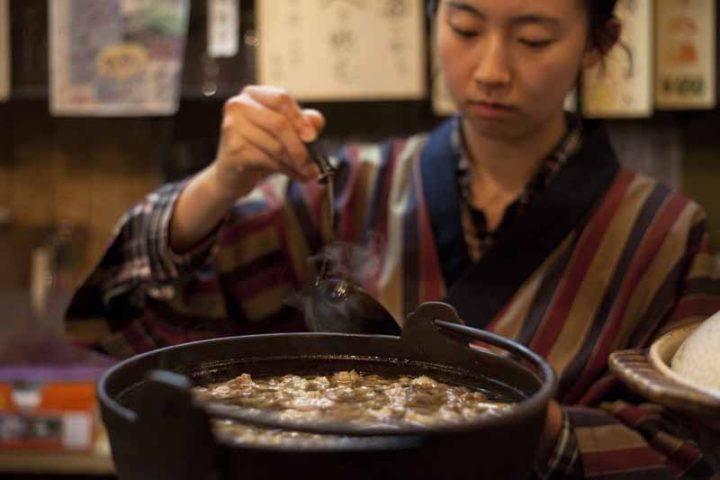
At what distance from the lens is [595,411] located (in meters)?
1.60

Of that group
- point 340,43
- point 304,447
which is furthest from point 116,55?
point 304,447

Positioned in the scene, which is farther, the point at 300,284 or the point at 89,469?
the point at 89,469

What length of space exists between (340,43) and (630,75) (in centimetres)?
104

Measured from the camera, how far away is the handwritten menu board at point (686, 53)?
3197 mm

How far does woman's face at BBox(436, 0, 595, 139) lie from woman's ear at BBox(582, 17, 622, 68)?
0.14 feet

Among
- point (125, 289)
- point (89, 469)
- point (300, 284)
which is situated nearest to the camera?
point (125, 289)

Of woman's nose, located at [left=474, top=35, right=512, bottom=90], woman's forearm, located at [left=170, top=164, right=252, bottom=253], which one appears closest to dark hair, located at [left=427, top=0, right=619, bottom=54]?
woman's nose, located at [left=474, top=35, right=512, bottom=90]

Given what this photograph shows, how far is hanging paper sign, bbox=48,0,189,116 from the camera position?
10.6ft

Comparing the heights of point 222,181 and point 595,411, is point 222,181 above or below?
above

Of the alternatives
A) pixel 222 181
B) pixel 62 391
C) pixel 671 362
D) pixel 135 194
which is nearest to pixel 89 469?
pixel 62 391

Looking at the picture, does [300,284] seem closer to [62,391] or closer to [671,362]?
[671,362]

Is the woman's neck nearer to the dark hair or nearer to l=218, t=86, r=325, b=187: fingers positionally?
the dark hair

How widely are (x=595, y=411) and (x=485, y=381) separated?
2.14 feet

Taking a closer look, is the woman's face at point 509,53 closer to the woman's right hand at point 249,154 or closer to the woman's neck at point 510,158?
the woman's neck at point 510,158
